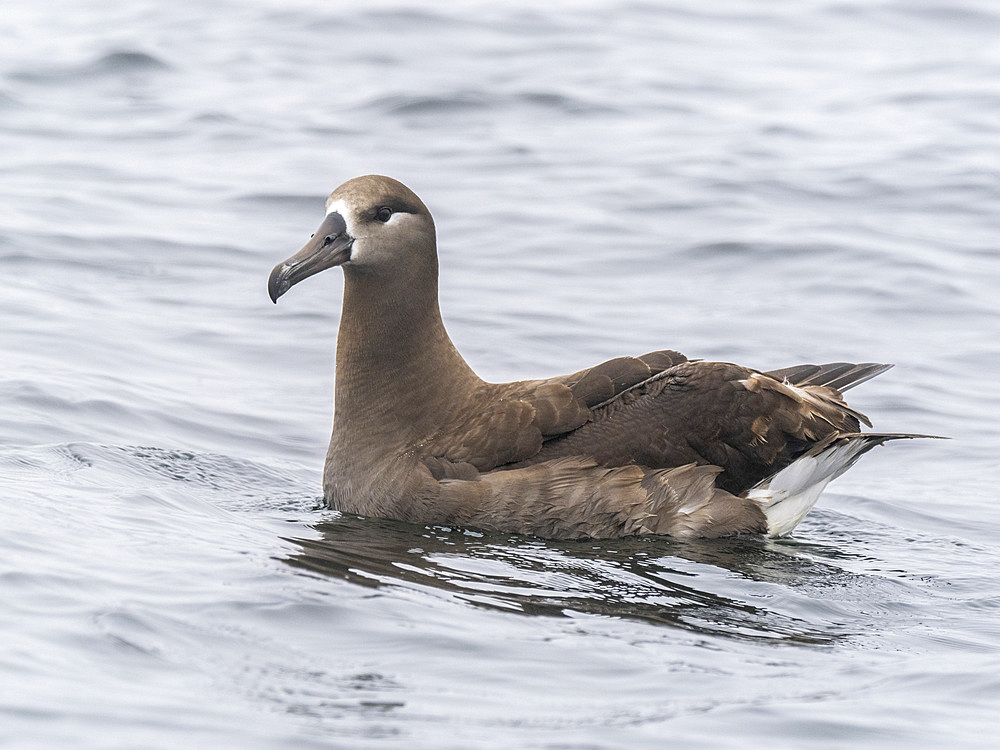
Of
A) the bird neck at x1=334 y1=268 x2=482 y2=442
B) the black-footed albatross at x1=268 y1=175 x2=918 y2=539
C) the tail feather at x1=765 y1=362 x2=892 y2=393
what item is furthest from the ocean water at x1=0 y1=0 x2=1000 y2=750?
the tail feather at x1=765 y1=362 x2=892 y2=393

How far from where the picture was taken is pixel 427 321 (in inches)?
344

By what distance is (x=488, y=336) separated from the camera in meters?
12.3

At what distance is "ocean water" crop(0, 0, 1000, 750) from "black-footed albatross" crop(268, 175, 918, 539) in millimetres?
239

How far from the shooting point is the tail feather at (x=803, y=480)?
8562 mm

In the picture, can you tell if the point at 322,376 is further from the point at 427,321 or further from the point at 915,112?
the point at 915,112

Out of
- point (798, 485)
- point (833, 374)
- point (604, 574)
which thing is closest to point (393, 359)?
point (604, 574)

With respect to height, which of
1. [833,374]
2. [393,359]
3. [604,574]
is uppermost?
[833,374]

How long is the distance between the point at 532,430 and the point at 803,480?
1.59m

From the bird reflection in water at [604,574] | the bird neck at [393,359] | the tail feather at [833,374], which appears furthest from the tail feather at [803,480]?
the bird neck at [393,359]

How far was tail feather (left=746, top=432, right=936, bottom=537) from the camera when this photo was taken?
8562 mm

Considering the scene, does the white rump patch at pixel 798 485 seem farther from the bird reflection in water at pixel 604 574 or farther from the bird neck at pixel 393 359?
the bird neck at pixel 393 359

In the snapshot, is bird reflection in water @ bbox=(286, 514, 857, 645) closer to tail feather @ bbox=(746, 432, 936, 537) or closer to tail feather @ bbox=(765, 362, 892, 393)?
tail feather @ bbox=(746, 432, 936, 537)

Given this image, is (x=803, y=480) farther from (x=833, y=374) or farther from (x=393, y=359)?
(x=393, y=359)

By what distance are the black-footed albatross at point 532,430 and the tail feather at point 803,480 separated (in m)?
0.01
